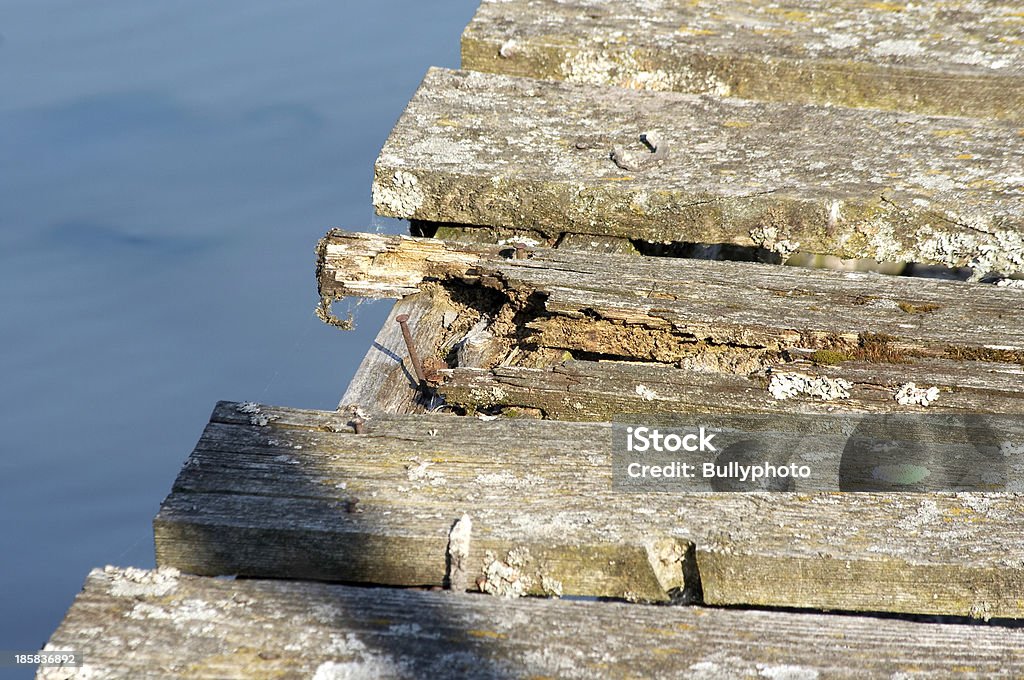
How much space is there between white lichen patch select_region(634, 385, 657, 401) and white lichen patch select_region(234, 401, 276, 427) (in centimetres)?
72

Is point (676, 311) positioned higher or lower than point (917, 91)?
lower

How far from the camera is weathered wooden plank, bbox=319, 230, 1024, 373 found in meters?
1.88

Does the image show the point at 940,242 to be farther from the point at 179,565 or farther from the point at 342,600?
the point at 179,565

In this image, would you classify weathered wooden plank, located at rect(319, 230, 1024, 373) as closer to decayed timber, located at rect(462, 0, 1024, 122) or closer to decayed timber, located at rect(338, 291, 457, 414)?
decayed timber, located at rect(338, 291, 457, 414)

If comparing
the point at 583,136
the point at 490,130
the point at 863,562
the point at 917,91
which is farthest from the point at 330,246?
the point at 917,91

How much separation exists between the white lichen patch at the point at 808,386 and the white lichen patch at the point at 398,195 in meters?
0.98

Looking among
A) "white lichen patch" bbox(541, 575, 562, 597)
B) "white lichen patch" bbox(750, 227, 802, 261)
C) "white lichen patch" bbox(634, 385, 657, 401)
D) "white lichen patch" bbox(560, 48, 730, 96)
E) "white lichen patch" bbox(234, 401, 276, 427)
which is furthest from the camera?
"white lichen patch" bbox(560, 48, 730, 96)

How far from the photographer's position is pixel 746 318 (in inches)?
75.7

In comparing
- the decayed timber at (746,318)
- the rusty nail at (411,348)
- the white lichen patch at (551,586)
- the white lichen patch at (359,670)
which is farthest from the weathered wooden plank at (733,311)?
the white lichen patch at (359,670)

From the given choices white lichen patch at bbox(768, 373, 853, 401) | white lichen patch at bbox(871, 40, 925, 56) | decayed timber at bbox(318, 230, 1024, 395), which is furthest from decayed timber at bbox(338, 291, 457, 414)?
white lichen patch at bbox(871, 40, 925, 56)

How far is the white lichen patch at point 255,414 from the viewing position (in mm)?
1672

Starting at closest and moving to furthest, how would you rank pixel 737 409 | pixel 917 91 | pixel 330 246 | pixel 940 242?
pixel 737 409 < pixel 940 242 < pixel 330 246 < pixel 917 91

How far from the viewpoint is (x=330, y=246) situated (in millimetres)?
2287

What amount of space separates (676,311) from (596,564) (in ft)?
2.30
